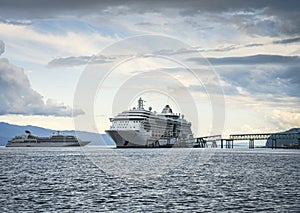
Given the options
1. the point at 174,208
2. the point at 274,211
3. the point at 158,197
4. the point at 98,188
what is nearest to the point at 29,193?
the point at 98,188

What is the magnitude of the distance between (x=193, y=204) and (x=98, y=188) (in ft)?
48.6

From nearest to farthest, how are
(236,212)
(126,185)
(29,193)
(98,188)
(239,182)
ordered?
(236,212) → (29,193) → (98,188) → (126,185) → (239,182)

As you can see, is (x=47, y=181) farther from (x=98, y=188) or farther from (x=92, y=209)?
(x=92, y=209)

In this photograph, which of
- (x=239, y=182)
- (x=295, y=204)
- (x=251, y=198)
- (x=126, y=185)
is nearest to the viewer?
(x=295, y=204)

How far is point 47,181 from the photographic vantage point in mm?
67000

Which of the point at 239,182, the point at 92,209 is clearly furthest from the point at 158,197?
the point at 239,182

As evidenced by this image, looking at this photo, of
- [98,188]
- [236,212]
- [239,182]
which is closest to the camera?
[236,212]

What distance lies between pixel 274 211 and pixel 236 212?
2.83 metres

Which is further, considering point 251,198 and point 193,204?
point 251,198

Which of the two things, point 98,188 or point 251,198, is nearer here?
point 251,198

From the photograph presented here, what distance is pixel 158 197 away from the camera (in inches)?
1981

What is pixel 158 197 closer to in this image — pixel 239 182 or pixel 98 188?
pixel 98 188

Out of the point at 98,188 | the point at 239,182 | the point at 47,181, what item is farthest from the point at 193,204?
the point at 47,181

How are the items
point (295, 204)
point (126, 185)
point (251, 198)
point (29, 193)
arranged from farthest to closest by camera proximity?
point (126, 185) → point (29, 193) → point (251, 198) → point (295, 204)
